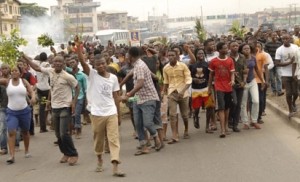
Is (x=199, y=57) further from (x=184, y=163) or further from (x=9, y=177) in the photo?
(x=9, y=177)

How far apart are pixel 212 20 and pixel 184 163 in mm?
126542

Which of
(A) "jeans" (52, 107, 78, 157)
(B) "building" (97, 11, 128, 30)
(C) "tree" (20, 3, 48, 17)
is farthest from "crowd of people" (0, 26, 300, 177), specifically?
(B) "building" (97, 11, 128, 30)

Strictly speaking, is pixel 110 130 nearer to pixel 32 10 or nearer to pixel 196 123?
pixel 196 123

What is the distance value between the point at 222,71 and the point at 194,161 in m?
2.69

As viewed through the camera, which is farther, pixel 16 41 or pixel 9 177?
pixel 16 41

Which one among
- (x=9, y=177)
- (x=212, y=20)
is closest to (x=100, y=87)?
(x=9, y=177)

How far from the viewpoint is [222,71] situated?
11.6 m

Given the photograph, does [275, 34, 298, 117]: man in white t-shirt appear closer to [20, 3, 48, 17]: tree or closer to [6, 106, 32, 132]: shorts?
[6, 106, 32, 132]: shorts

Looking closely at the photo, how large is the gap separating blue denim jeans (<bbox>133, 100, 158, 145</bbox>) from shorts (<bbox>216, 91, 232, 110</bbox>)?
173 cm

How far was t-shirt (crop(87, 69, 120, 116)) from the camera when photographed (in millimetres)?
8781

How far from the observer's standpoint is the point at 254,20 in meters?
133

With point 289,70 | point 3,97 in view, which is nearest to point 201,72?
point 289,70

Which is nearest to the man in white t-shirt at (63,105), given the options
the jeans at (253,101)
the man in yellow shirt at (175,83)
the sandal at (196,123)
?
the man in yellow shirt at (175,83)

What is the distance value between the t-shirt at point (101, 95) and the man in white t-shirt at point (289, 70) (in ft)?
16.4
